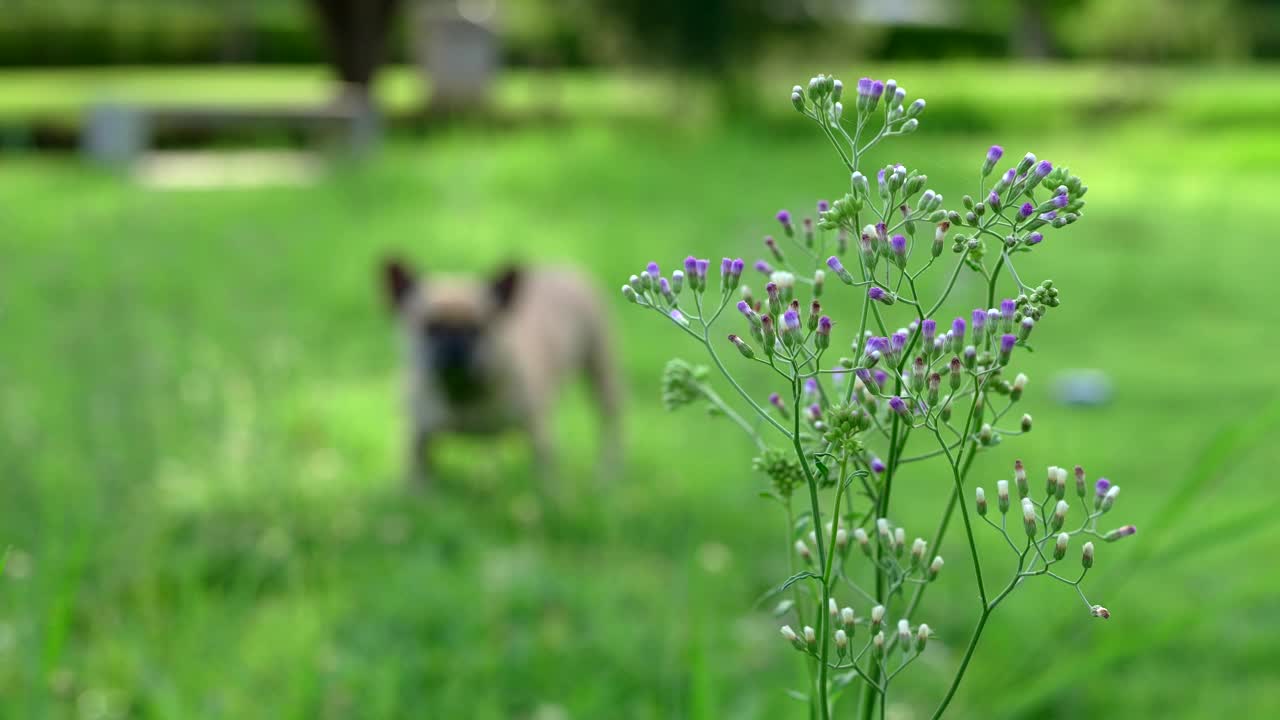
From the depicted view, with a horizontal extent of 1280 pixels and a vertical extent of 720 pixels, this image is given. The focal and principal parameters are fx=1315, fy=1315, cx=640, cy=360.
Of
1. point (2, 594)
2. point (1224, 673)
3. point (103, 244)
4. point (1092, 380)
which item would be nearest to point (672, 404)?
point (2, 594)

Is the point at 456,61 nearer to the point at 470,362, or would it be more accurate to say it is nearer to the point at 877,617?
the point at 470,362

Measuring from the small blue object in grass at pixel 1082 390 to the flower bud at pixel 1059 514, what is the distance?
18.9ft

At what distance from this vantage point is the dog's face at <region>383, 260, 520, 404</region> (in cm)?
455

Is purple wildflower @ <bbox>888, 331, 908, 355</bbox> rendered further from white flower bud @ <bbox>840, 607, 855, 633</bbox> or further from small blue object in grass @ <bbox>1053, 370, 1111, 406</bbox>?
small blue object in grass @ <bbox>1053, 370, 1111, 406</bbox>

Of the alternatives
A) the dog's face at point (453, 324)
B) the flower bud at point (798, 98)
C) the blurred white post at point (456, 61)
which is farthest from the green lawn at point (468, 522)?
the blurred white post at point (456, 61)

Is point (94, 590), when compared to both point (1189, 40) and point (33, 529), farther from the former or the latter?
point (1189, 40)

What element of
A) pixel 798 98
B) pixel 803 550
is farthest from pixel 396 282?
pixel 798 98

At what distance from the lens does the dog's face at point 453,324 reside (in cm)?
455

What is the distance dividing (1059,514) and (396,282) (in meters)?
3.93

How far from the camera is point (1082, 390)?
6.46 meters

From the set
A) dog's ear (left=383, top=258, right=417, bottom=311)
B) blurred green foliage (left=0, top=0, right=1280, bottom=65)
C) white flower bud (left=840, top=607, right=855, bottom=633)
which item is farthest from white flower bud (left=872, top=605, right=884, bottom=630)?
blurred green foliage (left=0, top=0, right=1280, bottom=65)

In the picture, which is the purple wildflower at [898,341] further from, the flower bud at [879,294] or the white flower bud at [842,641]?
the white flower bud at [842,641]

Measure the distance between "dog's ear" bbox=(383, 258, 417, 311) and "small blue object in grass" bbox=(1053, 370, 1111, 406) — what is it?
3435 millimetres

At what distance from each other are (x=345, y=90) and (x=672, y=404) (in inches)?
917
